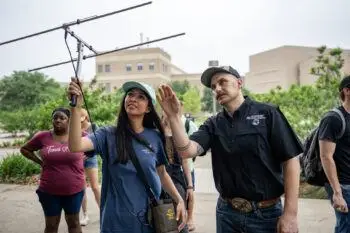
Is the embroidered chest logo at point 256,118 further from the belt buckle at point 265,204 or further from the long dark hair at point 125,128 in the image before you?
the long dark hair at point 125,128

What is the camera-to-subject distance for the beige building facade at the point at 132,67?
77438 mm

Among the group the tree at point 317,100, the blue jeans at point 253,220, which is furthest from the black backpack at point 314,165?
the tree at point 317,100

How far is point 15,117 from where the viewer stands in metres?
26.3

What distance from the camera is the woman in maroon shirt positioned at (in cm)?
401

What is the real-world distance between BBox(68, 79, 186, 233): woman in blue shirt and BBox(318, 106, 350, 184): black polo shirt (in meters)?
1.40

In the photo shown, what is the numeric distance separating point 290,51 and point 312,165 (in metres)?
69.8

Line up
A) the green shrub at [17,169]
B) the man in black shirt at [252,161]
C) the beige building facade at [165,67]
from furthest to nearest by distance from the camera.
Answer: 1. the beige building facade at [165,67]
2. the green shrub at [17,169]
3. the man in black shirt at [252,161]

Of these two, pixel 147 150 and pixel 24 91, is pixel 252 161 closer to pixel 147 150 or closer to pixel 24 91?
pixel 147 150

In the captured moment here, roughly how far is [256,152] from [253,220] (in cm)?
44

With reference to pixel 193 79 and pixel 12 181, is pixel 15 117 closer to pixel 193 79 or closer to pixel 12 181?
pixel 12 181

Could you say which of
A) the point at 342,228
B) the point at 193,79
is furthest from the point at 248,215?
the point at 193,79

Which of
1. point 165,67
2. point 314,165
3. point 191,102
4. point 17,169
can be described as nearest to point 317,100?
point 314,165

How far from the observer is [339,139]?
328 centimetres

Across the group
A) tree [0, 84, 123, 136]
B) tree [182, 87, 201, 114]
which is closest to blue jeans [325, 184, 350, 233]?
tree [0, 84, 123, 136]
